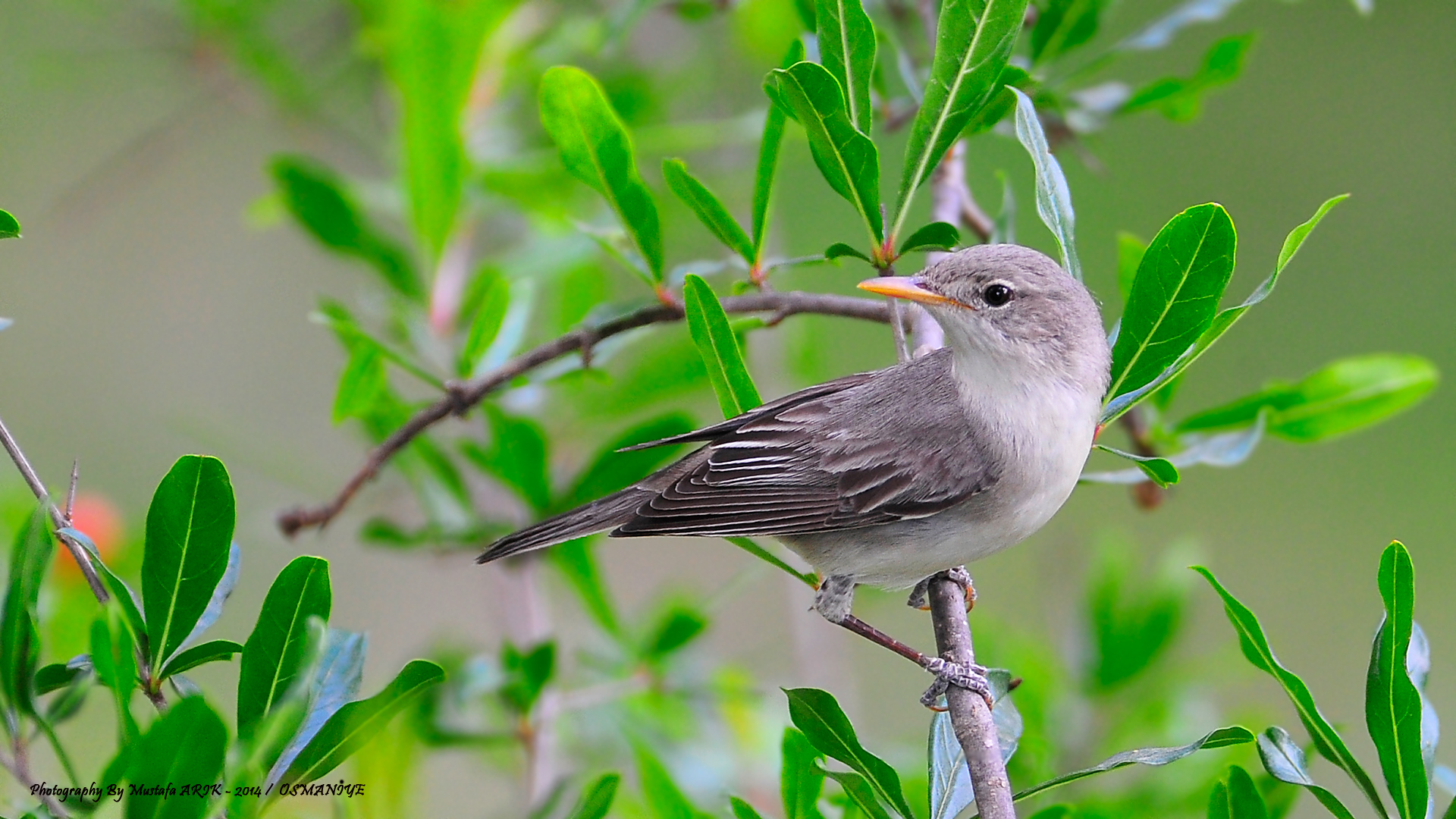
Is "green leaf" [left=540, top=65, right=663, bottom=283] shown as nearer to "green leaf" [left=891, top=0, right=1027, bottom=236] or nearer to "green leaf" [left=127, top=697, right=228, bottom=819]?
"green leaf" [left=891, top=0, right=1027, bottom=236]

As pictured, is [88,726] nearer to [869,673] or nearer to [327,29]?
[327,29]

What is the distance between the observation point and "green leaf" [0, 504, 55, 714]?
4.18 feet

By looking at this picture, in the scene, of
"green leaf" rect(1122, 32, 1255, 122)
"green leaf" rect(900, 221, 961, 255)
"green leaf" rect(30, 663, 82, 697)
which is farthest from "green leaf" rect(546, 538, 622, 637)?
"green leaf" rect(1122, 32, 1255, 122)

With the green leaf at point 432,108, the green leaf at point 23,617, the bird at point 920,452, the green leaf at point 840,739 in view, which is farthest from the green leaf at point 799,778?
the green leaf at point 432,108

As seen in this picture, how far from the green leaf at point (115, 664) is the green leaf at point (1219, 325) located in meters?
1.44

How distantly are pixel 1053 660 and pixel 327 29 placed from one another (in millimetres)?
2952

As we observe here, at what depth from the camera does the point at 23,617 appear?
128cm

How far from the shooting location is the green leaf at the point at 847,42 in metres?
1.67

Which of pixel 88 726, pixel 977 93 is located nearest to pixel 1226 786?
pixel 977 93

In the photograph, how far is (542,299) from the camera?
4.17 meters

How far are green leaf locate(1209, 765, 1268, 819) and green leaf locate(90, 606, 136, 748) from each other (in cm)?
132

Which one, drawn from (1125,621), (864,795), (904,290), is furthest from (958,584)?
(864,795)

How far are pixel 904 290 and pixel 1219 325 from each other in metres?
0.52

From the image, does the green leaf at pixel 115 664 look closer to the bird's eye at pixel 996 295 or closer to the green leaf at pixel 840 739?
the green leaf at pixel 840 739
